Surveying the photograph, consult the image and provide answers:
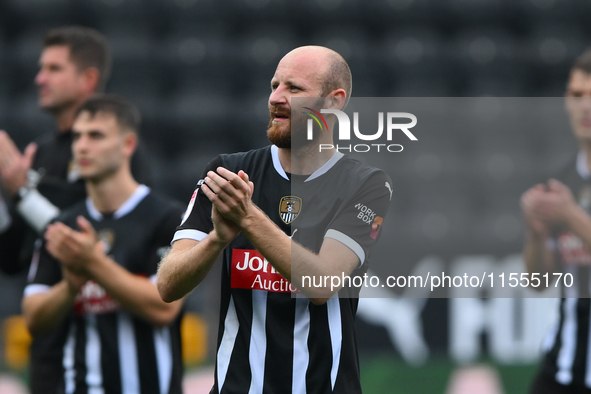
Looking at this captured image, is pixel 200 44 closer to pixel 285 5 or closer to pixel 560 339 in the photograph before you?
pixel 285 5

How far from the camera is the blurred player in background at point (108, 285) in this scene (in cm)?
327

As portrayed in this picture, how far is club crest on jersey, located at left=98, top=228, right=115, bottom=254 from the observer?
11.4 feet

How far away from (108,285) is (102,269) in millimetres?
74

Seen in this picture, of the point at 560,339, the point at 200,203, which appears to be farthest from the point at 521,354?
the point at 200,203

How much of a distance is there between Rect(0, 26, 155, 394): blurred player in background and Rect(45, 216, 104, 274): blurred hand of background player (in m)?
0.55

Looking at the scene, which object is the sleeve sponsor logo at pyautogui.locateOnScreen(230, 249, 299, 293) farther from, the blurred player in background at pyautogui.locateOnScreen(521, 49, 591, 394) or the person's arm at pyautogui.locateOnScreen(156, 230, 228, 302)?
the blurred player in background at pyautogui.locateOnScreen(521, 49, 591, 394)

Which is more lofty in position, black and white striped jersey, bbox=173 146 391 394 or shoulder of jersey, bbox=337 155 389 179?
shoulder of jersey, bbox=337 155 389 179

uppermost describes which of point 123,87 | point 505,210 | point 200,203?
point 123,87

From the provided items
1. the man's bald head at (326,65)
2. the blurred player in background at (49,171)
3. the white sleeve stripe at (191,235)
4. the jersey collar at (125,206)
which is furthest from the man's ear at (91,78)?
the man's bald head at (326,65)

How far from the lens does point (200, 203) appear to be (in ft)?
8.02

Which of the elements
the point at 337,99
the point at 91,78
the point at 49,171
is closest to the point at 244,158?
the point at 337,99

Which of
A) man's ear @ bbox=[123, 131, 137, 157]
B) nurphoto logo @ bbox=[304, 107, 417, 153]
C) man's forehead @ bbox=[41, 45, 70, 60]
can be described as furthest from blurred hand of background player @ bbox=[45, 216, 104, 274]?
man's forehead @ bbox=[41, 45, 70, 60]

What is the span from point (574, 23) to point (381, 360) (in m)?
5.13

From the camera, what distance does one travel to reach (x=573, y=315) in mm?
3510
